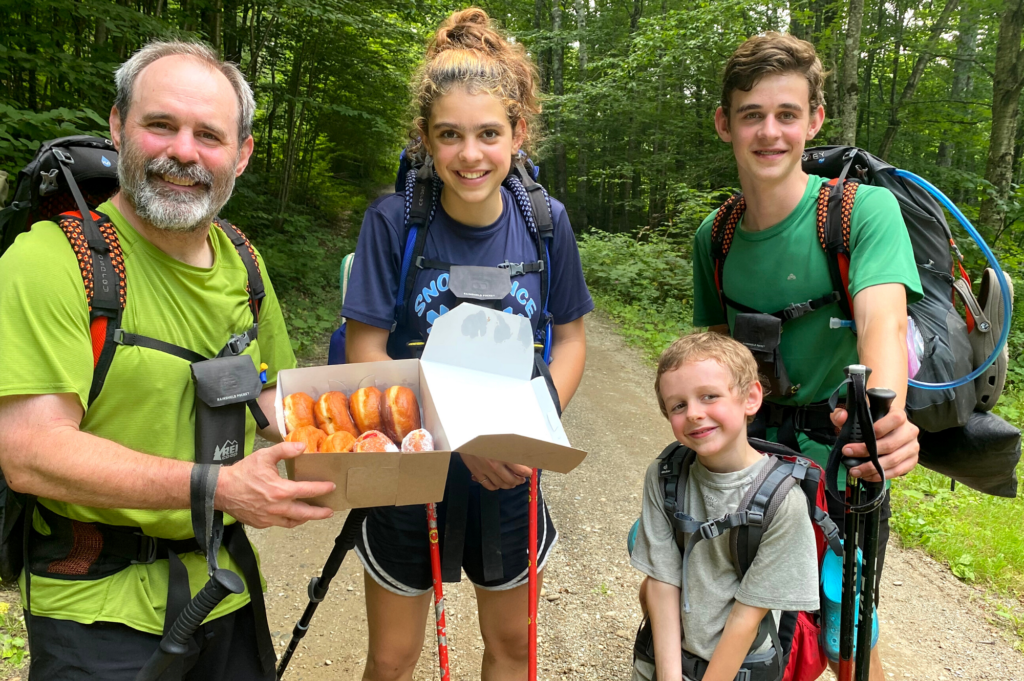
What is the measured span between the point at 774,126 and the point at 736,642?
1642 mm

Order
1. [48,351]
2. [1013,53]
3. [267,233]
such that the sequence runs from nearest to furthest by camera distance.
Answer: [48,351]
[1013,53]
[267,233]

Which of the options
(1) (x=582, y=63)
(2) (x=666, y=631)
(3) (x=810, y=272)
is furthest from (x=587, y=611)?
(1) (x=582, y=63)

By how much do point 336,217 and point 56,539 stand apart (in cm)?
1555

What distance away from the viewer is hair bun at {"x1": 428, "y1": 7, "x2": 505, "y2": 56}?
2.02 metres

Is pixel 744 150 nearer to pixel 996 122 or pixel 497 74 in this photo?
pixel 497 74

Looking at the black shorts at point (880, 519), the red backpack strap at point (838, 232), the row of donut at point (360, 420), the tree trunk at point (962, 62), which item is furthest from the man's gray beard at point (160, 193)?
the tree trunk at point (962, 62)

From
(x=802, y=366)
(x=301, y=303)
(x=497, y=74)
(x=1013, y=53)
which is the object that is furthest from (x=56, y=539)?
(x=1013, y=53)

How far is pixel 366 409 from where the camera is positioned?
65.0 inches

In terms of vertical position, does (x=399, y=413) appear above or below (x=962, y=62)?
below

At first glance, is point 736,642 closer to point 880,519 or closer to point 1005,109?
point 880,519

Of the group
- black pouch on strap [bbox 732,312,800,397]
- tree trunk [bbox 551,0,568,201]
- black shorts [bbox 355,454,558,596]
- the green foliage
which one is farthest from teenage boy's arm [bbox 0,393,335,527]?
tree trunk [bbox 551,0,568,201]

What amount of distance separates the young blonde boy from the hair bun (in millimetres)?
1111

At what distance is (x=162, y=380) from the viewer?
→ 5.47ft

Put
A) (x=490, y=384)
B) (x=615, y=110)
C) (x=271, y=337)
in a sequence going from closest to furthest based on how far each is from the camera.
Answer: (x=490, y=384) → (x=271, y=337) → (x=615, y=110)
